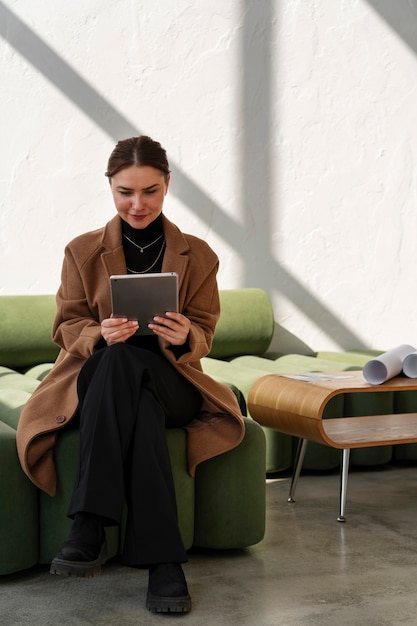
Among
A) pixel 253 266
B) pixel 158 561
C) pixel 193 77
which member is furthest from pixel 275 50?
pixel 158 561

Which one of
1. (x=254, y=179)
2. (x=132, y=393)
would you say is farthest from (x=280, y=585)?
(x=254, y=179)

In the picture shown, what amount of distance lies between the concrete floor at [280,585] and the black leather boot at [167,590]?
0.08ft

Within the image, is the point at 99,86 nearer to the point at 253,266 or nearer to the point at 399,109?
the point at 253,266

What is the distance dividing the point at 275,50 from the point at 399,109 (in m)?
0.78

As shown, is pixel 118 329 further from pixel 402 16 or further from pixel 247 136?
pixel 402 16

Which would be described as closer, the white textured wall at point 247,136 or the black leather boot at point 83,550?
the black leather boot at point 83,550

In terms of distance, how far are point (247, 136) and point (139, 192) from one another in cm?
232

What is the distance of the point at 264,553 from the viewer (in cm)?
314

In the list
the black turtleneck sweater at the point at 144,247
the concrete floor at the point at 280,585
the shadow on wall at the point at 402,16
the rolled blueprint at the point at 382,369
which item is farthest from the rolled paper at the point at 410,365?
the shadow on wall at the point at 402,16

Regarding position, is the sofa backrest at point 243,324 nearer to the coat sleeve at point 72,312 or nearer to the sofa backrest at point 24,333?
the sofa backrest at point 24,333

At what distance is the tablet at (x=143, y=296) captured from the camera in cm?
278

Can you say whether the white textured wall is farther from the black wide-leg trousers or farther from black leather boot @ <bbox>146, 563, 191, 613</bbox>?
black leather boot @ <bbox>146, 563, 191, 613</bbox>

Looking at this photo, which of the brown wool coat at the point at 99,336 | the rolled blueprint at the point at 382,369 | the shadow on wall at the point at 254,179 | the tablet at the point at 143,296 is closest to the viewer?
the tablet at the point at 143,296

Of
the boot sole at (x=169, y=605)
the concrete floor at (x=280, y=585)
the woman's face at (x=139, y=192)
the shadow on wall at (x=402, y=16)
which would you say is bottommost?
the concrete floor at (x=280, y=585)
